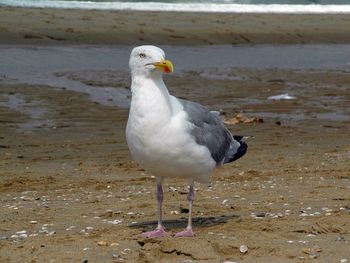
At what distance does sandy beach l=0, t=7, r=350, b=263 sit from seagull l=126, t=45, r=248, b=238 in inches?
19.1

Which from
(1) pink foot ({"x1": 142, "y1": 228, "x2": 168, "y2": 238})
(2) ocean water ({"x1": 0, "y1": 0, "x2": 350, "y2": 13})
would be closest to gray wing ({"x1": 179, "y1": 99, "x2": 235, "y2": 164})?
(1) pink foot ({"x1": 142, "y1": 228, "x2": 168, "y2": 238})

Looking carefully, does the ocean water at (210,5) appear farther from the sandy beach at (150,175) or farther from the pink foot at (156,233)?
the pink foot at (156,233)

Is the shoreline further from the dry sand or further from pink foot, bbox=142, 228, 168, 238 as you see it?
pink foot, bbox=142, 228, 168, 238

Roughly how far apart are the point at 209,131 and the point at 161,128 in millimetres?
602

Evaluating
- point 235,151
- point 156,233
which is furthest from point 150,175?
point 156,233

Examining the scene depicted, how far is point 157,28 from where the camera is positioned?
85.8ft

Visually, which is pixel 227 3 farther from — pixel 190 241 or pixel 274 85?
pixel 190 241

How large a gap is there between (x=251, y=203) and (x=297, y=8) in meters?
31.0

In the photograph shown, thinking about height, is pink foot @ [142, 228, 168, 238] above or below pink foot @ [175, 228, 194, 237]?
below

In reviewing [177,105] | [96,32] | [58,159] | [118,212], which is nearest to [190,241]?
[177,105]

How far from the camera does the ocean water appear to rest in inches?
1297

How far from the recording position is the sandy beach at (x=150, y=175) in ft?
19.6

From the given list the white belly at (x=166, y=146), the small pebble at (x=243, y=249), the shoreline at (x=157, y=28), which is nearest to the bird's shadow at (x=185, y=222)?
the white belly at (x=166, y=146)

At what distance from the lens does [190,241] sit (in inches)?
238
